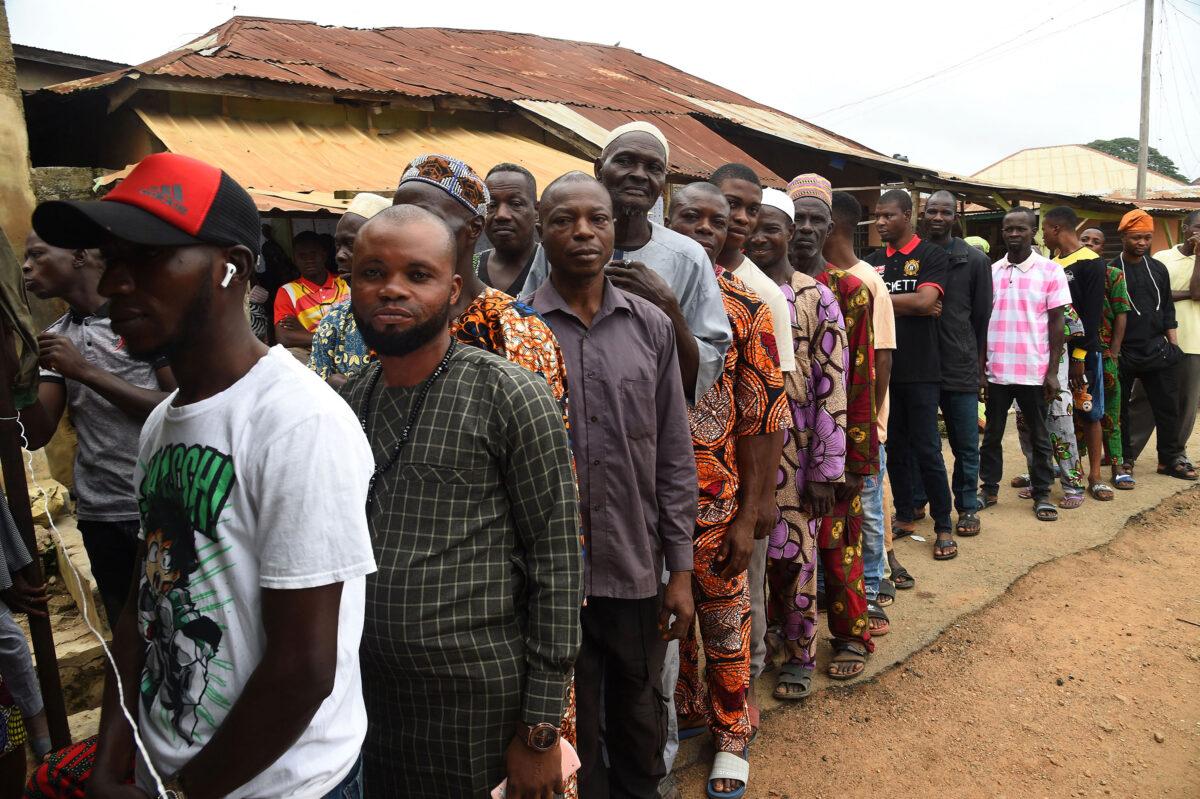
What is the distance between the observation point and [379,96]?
812cm

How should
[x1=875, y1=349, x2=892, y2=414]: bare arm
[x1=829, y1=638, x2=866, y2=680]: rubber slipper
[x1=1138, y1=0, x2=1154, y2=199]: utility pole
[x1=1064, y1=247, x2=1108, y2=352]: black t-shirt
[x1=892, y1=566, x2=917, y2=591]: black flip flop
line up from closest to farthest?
[x1=829, y1=638, x2=866, y2=680]: rubber slipper < [x1=875, y1=349, x2=892, y2=414]: bare arm < [x1=892, y1=566, x2=917, y2=591]: black flip flop < [x1=1064, y1=247, x2=1108, y2=352]: black t-shirt < [x1=1138, y1=0, x2=1154, y2=199]: utility pole

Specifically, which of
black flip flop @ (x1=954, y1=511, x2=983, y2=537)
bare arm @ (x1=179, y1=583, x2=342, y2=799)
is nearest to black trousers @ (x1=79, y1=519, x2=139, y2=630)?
bare arm @ (x1=179, y1=583, x2=342, y2=799)

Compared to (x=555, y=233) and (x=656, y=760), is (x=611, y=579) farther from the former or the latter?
(x=555, y=233)

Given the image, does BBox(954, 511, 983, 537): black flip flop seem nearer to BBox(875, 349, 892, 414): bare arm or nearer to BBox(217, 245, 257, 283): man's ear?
BBox(875, 349, 892, 414): bare arm

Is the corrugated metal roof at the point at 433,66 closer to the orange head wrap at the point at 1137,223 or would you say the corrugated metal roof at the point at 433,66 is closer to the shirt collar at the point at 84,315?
the shirt collar at the point at 84,315

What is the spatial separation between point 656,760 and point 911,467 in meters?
4.03

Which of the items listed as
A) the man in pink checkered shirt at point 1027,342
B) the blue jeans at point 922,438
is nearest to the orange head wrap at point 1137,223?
the man in pink checkered shirt at point 1027,342

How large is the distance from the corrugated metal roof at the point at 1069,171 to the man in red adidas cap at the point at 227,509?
33.7 m

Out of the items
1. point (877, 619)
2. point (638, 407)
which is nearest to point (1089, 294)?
point (877, 619)

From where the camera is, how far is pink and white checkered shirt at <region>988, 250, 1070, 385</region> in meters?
6.36

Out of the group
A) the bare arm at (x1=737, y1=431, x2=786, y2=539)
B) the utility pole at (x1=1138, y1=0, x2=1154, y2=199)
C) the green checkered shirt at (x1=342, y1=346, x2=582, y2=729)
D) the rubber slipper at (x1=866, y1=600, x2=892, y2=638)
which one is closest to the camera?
the green checkered shirt at (x1=342, y1=346, x2=582, y2=729)

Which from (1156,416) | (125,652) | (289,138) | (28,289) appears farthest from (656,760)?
(1156,416)

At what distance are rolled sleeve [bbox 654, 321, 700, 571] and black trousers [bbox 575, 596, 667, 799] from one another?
0.66 feet

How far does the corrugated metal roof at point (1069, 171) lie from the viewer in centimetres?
3088
